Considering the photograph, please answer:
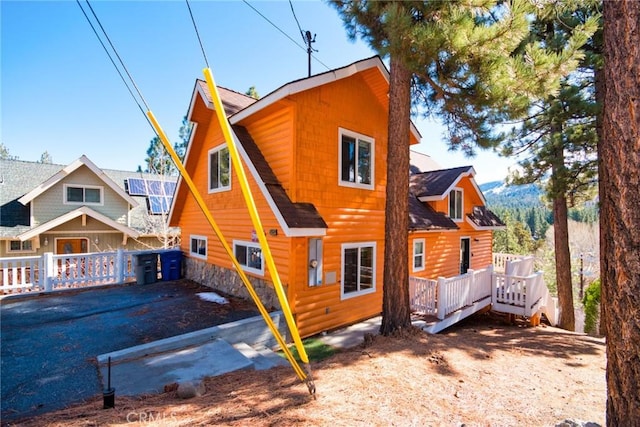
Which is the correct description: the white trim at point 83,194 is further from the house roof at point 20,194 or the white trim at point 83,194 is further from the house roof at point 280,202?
the house roof at point 280,202

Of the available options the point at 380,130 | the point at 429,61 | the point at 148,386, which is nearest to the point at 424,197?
the point at 380,130

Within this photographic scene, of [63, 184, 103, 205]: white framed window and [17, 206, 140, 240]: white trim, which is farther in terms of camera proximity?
[63, 184, 103, 205]: white framed window

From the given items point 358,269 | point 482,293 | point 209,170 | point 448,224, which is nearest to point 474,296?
point 482,293

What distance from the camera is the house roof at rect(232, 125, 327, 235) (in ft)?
→ 21.4

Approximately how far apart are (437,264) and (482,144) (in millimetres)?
5708

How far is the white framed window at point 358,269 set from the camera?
8.11 metres

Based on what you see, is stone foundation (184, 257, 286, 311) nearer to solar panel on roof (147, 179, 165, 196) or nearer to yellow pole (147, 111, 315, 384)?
yellow pole (147, 111, 315, 384)

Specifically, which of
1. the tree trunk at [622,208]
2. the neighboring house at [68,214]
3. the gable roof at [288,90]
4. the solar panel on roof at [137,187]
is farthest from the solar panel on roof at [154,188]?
the tree trunk at [622,208]

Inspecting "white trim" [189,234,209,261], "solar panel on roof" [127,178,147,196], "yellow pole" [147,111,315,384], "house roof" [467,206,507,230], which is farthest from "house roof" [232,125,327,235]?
"solar panel on roof" [127,178,147,196]

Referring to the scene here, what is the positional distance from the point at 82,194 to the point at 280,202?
1315 cm

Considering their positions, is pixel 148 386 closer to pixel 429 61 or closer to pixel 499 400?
pixel 499 400

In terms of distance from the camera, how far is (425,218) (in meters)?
10.7

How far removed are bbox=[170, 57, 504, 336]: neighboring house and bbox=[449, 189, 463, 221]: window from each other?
327 cm

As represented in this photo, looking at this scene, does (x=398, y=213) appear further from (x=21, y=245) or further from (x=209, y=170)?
(x=21, y=245)
